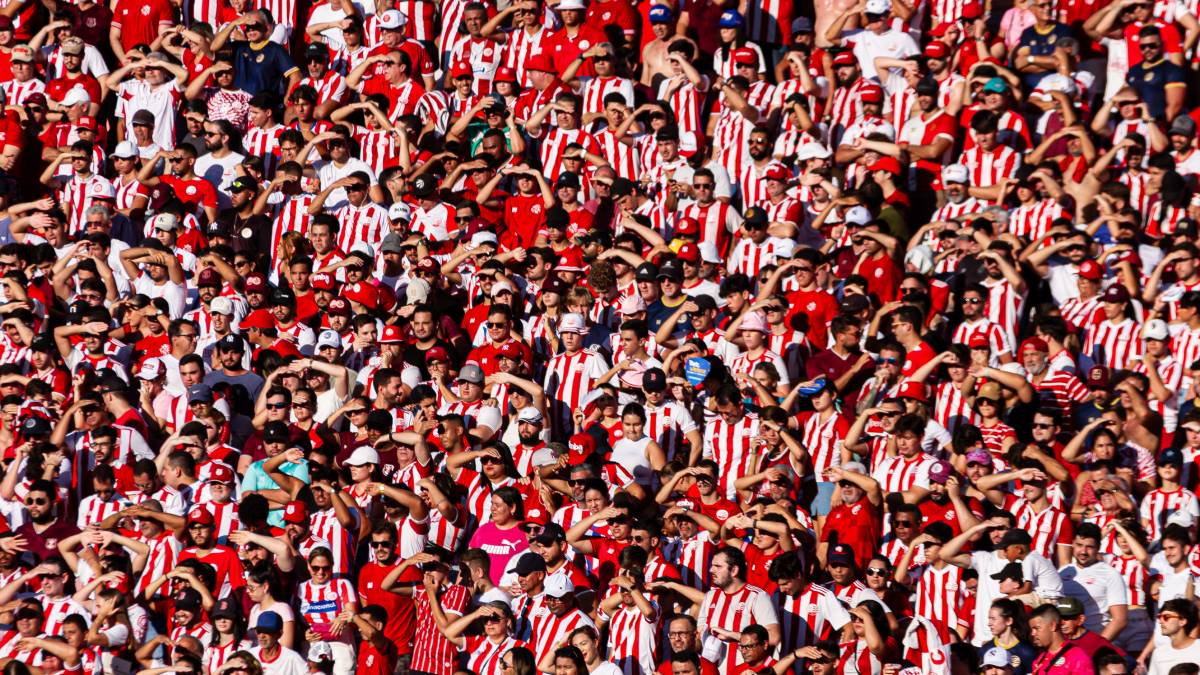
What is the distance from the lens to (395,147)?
2302 cm

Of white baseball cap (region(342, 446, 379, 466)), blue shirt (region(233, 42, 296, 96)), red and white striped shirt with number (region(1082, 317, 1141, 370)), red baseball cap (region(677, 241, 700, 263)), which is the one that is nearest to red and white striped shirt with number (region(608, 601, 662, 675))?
white baseball cap (region(342, 446, 379, 466))

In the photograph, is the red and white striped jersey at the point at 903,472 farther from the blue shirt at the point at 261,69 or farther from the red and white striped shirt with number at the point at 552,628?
the blue shirt at the point at 261,69

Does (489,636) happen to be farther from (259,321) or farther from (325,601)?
(259,321)

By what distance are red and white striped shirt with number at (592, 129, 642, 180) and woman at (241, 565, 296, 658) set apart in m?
5.57

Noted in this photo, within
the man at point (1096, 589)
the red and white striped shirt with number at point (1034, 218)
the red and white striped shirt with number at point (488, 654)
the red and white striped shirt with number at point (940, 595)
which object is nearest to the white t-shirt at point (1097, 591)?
the man at point (1096, 589)

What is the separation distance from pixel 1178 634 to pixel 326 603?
5547 millimetres

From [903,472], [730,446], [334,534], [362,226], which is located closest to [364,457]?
[334,534]

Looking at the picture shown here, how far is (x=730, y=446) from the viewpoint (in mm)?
19125

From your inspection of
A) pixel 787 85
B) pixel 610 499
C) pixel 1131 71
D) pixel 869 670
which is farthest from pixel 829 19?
pixel 869 670

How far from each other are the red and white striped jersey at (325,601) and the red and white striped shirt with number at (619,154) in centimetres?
541

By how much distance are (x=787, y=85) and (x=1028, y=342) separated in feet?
13.9

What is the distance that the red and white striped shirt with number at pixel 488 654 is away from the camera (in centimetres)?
1744

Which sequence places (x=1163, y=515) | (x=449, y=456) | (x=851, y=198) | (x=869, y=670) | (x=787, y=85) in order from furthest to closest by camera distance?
(x=787, y=85) < (x=851, y=198) < (x=449, y=456) < (x=1163, y=515) < (x=869, y=670)

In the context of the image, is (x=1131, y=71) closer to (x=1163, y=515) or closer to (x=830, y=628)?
(x=1163, y=515)
